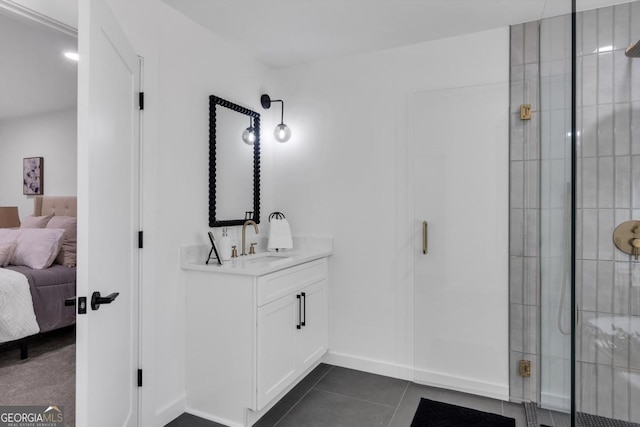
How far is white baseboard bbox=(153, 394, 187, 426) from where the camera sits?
6.82ft

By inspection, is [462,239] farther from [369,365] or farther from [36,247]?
[36,247]

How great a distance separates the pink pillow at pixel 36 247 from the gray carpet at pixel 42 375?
2.27ft

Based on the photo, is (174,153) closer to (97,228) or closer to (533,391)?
(97,228)

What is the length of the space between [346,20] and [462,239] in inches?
66.3

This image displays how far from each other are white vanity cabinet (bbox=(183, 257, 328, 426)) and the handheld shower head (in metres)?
2.03

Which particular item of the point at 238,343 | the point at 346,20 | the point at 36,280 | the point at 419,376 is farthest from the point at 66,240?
the point at 419,376

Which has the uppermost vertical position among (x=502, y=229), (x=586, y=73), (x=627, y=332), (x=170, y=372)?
(x=586, y=73)

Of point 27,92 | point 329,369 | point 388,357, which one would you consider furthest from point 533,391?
point 27,92

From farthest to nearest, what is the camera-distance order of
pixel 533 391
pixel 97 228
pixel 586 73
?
pixel 533 391
pixel 586 73
pixel 97 228

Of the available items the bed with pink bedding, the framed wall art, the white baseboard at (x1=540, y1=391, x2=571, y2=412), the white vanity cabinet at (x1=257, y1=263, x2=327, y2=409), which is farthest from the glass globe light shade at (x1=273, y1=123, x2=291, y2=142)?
the framed wall art

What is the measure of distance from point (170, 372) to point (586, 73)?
2.60 metres

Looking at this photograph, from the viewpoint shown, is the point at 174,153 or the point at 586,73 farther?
the point at 174,153

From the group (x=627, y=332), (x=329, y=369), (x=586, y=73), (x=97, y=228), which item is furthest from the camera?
(x=329, y=369)

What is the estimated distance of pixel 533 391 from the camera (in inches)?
93.0
